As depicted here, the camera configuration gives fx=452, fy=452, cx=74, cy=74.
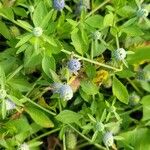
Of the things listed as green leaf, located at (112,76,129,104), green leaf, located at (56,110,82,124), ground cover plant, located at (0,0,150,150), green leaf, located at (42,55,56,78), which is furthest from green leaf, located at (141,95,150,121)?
green leaf, located at (42,55,56,78)

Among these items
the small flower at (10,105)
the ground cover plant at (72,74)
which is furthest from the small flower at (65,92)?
the small flower at (10,105)

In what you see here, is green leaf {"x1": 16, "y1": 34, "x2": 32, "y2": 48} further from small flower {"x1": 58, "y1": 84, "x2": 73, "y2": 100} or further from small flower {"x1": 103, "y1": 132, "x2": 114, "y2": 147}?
small flower {"x1": 103, "y1": 132, "x2": 114, "y2": 147}

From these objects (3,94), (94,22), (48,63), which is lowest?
(3,94)

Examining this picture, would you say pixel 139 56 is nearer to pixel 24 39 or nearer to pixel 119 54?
pixel 119 54

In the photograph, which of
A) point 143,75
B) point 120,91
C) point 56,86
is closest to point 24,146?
point 56,86

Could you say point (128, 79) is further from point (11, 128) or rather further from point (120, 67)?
point (11, 128)

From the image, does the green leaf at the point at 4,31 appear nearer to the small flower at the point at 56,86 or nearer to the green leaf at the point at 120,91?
the small flower at the point at 56,86
